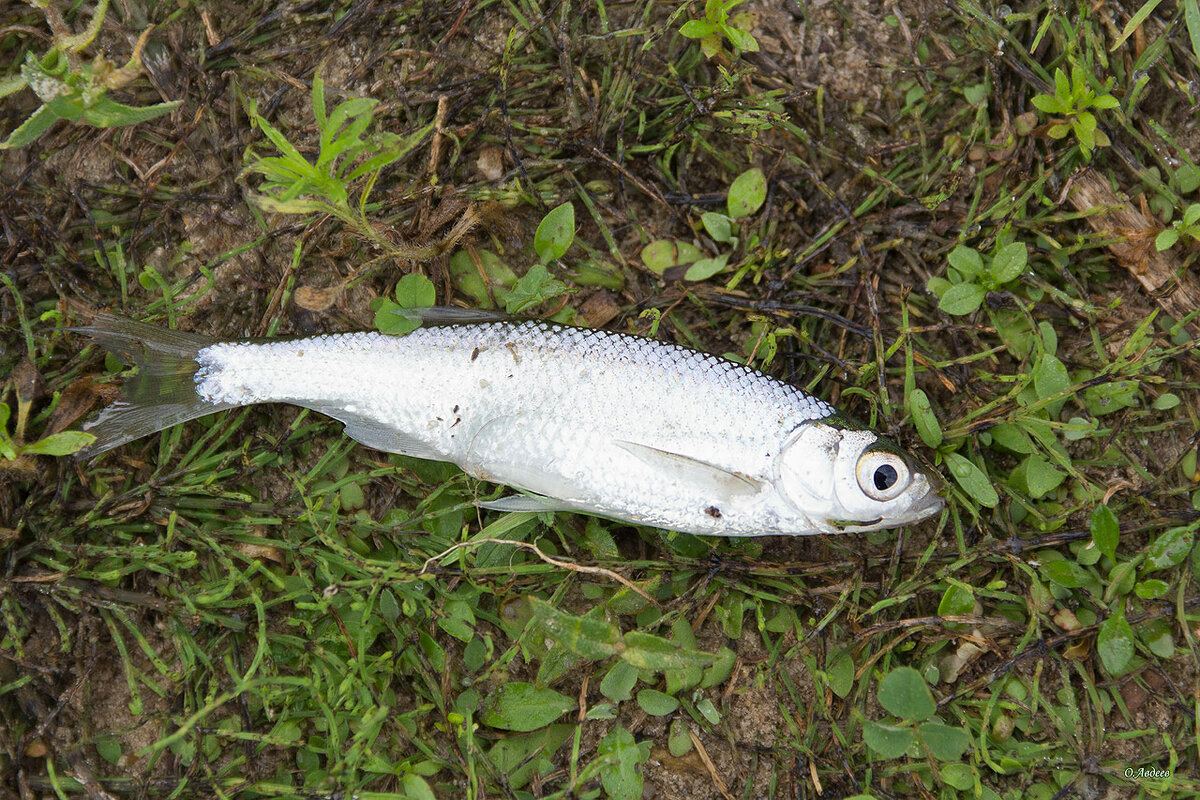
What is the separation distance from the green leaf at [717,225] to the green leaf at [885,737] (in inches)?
85.3

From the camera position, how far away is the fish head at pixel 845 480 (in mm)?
3057

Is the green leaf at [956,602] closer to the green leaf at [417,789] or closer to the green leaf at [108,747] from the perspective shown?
the green leaf at [417,789]

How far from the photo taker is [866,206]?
3516 millimetres

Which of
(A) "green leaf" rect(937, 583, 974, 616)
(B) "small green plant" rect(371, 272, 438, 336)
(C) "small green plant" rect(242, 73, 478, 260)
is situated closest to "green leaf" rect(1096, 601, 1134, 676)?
(A) "green leaf" rect(937, 583, 974, 616)

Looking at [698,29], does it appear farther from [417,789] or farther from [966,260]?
[417,789]

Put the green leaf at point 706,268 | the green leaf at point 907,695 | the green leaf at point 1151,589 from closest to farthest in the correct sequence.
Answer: the green leaf at point 907,695, the green leaf at point 1151,589, the green leaf at point 706,268

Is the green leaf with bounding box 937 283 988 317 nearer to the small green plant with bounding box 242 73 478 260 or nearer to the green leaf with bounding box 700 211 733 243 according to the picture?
the green leaf with bounding box 700 211 733 243

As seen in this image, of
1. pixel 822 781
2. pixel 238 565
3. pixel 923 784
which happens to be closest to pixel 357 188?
pixel 238 565

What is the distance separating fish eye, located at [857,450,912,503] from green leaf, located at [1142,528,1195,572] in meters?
1.23

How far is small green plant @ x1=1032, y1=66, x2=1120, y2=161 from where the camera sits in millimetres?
3338

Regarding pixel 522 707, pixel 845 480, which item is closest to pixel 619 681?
pixel 522 707

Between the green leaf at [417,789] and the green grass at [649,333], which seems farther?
the green grass at [649,333]

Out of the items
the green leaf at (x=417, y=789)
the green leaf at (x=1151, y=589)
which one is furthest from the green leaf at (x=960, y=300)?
Result: the green leaf at (x=417, y=789)

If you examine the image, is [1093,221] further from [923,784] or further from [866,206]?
[923,784]
